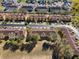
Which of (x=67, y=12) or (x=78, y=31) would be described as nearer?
(x=78, y=31)

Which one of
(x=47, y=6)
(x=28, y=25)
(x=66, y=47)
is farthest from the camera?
(x=47, y=6)

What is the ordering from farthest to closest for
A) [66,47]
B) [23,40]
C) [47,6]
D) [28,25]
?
1. [47,6]
2. [28,25]
3. [23,40]
4. [66,47]

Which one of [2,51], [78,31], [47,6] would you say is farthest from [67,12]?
[2,51]

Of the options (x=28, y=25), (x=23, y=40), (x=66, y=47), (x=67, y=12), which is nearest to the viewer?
(x=66, y=47)

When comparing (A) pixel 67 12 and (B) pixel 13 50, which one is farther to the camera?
(A) pixel 67 12

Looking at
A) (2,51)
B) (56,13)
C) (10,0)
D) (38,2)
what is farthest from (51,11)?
(2,51)

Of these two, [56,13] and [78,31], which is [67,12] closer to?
[56,13]

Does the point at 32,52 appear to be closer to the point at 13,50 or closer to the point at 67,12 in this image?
the point at 13,50

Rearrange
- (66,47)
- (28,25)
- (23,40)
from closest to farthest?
(66,47)
(23,40)
(28,25)
